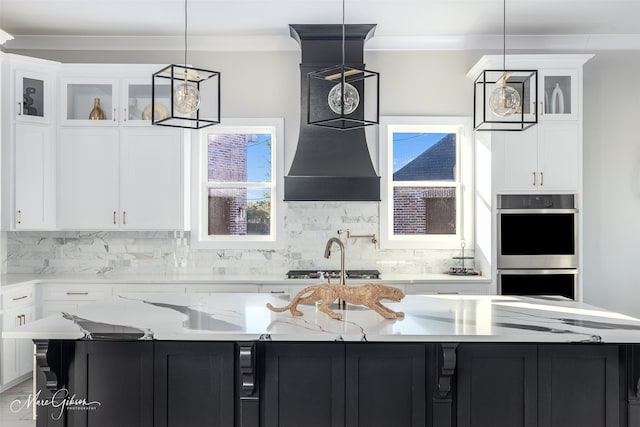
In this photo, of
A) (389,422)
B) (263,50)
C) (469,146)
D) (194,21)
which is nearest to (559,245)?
(469,146)

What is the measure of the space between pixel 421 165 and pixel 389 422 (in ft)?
10.5

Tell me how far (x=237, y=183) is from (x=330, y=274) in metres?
1.31

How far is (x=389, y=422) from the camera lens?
7.95 feet

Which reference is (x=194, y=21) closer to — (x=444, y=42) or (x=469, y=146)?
(x=444, y=42)

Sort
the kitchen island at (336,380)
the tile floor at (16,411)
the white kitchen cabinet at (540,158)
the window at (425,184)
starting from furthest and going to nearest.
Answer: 1. the window at (425,184)
2. the white kitchen cabinet at (540,158)
3. the tile floor at (16,411)
4. the kitchen island at (336,380)

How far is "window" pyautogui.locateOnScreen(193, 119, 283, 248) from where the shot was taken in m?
5.16

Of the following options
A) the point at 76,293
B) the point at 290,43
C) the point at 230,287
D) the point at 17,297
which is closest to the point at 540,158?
the point at 290,43

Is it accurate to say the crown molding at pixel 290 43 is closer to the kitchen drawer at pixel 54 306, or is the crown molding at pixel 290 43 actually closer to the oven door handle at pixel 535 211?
the oven door handle at pixel 535 211

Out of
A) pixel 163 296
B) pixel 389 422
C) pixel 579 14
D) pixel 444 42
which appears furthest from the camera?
pixel 444 42

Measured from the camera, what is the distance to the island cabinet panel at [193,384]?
8.00ft

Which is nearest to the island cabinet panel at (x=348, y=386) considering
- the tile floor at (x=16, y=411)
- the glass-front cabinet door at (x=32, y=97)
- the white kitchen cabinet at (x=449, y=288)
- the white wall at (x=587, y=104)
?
the white kitchen cabinet at (x=449, y=288)

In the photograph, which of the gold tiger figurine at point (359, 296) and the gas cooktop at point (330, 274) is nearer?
the gold tiger figurine at point (359, 296)

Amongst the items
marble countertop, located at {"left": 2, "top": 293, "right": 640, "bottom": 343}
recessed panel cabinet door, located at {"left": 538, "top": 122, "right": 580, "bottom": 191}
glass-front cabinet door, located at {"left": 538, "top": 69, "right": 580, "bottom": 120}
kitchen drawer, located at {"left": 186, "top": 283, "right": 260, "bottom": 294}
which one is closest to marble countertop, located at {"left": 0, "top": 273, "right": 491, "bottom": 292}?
kitchen drawer, located at {"left": 186, "top": 283, "right": 260, "bottom": 294}

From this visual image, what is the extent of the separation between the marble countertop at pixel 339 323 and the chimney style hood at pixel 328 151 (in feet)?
5.61
